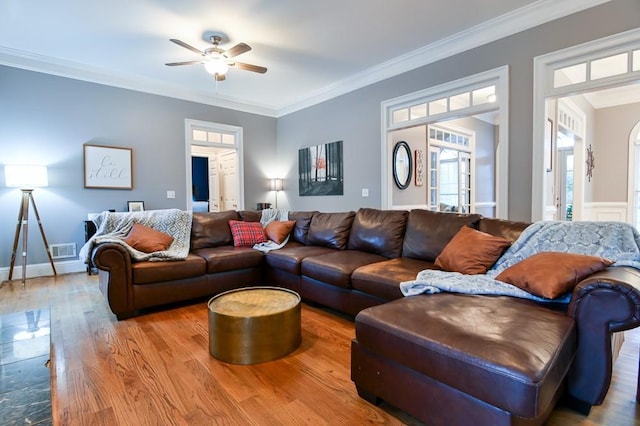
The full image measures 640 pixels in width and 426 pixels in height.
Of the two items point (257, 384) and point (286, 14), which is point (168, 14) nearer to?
point (286, 14)

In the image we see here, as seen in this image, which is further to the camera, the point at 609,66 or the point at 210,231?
the point at 210,231

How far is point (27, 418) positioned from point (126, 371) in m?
0.70

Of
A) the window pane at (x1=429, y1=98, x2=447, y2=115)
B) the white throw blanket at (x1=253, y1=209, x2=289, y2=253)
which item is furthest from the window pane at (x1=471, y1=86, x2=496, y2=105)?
the white throw blanket at (x1=253, y1=209, x2=289, y2=253)

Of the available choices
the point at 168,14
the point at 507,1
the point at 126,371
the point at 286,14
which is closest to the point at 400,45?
the point at 507,1

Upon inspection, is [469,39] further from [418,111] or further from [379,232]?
[379,232]

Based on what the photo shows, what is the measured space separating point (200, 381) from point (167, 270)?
140 cm

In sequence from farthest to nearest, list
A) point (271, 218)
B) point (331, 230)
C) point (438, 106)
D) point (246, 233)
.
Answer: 1. point (271, 218)
2. point (438, 106)
3. point (246, 233)
4. point (331, 230)

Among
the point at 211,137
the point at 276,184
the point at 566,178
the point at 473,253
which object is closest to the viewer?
the point at 473,253

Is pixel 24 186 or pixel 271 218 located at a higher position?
pixel 24 186

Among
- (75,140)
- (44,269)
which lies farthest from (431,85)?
(44,269)

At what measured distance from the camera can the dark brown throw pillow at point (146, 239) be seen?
3.08 meters

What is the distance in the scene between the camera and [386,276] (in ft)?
7.63

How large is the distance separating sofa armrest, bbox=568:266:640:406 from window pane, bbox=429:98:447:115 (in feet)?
9.69

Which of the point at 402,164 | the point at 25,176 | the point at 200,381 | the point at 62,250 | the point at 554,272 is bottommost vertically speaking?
the point at 200,381
